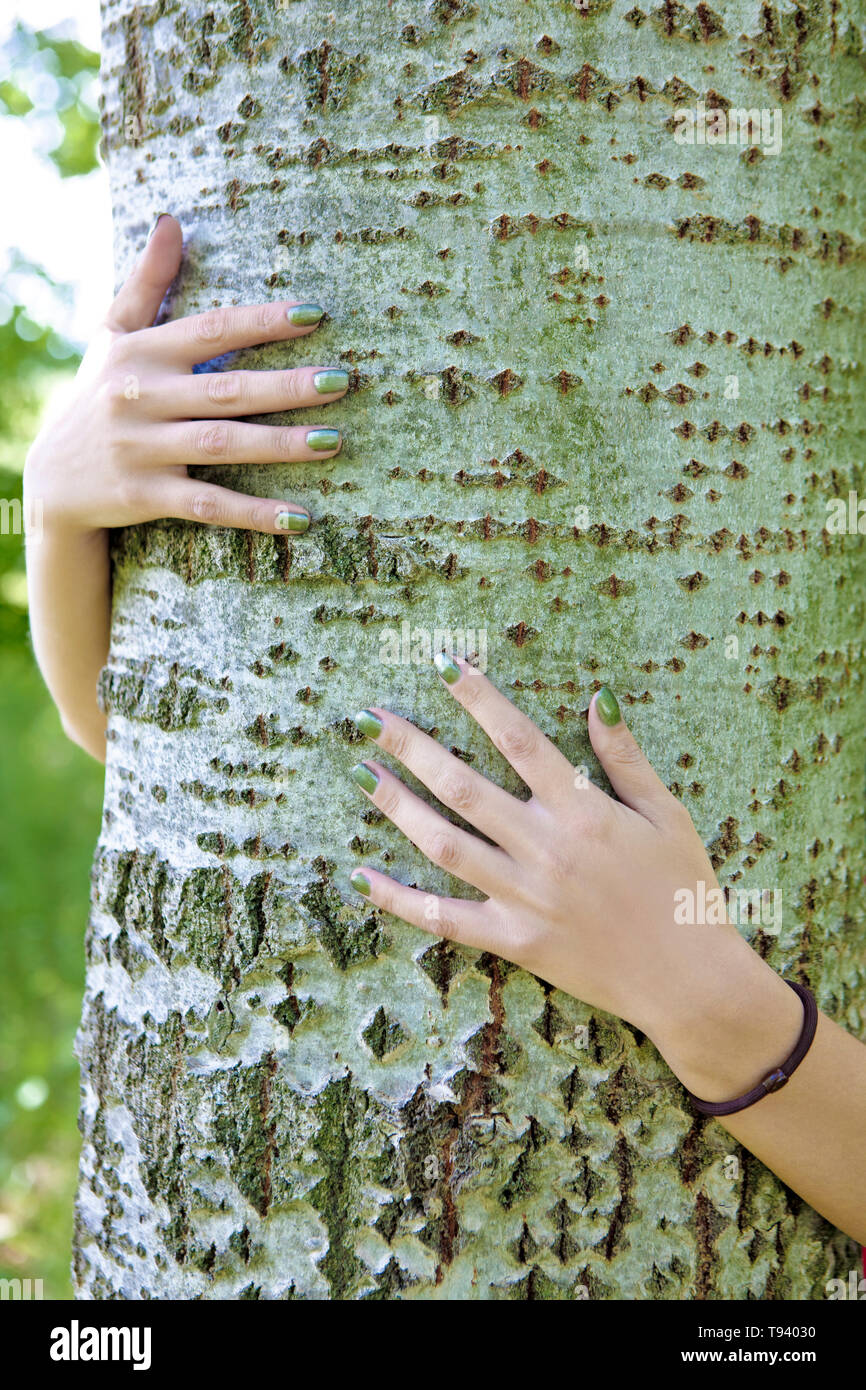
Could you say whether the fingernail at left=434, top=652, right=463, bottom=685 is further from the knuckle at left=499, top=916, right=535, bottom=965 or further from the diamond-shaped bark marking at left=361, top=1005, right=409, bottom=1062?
the diamond-shaped bark marking at left=361, top=1005, right=409, bottom=1062

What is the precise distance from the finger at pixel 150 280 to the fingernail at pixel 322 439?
37 cm

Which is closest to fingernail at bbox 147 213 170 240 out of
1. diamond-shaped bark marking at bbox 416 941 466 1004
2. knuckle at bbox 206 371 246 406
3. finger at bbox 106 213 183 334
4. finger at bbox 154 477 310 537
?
finger at bbox 106 213 183 334

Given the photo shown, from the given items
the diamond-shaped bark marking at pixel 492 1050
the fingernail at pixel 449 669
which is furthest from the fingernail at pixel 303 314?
the diamond-shaped bark marking at pixel 492 1050

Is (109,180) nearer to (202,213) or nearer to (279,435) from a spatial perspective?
(202,213)

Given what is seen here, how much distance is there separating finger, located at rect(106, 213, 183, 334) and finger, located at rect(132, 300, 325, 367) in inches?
3.2

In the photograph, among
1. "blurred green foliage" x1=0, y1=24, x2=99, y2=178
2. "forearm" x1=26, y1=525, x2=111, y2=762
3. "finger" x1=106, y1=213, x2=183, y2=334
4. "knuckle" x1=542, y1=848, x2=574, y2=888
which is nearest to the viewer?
"knuckle" x1=542, y1=848, x2=574, y2=888

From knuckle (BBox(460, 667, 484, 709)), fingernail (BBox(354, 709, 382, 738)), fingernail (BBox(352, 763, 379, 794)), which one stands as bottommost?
fingernail (BBox(352, 763, 379, 794))

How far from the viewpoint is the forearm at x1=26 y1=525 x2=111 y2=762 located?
5.02ft

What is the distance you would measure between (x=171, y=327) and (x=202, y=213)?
187 mm

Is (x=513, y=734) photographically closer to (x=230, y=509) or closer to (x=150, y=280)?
(x=230, y=509)

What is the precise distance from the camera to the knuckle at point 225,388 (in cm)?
127

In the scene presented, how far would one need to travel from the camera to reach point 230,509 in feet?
4.22
